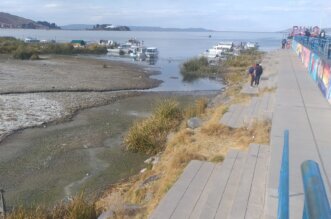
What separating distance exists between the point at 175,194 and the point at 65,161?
6.94m

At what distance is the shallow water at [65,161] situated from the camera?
32.6ft

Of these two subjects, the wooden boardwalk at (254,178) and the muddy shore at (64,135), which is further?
the muddy shore at (64,135)

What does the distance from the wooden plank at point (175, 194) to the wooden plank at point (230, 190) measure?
27.8 inches

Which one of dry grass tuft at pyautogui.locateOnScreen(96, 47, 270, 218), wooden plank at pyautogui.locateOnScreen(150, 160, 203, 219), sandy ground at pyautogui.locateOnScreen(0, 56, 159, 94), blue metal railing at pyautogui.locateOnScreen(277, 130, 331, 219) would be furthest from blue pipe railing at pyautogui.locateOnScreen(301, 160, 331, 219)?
sandy ground at pyautogui.locateOnScreen(0, 56, 159, 94)

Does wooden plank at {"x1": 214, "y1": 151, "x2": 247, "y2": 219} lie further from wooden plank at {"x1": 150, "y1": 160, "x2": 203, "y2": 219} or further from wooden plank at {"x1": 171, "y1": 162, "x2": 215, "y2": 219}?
wooden plank at {"x1": 150, "y1": 160, "x2": 203, "y2": 219}

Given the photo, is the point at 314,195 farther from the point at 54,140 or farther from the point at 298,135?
the point at 54,140

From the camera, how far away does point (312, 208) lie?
1239 millimetres

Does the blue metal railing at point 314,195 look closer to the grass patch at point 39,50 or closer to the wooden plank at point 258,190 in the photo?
the wooden plank at point 258,190

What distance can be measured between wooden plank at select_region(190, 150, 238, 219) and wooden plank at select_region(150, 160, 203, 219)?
325 millimetres

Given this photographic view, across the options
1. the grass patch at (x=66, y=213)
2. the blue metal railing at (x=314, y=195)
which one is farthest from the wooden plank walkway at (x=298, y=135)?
the grass patch at (x=66, y=213)

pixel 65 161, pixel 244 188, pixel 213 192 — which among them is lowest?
pixel 65 161

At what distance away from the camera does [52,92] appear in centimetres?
2478

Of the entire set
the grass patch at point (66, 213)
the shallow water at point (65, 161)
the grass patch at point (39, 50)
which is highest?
the grass patch at point (39, 50)

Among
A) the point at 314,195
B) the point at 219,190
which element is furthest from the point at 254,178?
the point at 314,195
